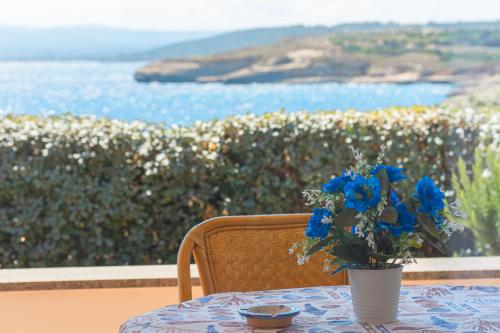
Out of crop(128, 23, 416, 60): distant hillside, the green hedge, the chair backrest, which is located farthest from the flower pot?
crop(128, 23, 416, 60): distant hillside

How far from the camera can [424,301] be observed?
6.76 ft

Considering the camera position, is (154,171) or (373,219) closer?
(373,219)

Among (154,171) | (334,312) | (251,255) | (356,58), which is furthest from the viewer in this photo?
(356,58)

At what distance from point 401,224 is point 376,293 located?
16cm

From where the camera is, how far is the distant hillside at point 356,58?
5.43m

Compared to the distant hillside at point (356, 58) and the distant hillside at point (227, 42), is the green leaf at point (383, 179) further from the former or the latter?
the distant hillside at point (227, 42)

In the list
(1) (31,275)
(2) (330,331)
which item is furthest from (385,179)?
(1) (31,275)

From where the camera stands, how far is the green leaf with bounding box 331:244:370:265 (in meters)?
1.83

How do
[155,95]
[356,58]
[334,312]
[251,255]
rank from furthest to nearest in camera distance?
[356,58] < [155,95] < [251,255] < [334,312]

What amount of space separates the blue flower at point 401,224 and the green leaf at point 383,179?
0.17 ft

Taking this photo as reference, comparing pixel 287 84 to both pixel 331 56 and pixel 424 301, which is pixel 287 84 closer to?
pixel 331 56

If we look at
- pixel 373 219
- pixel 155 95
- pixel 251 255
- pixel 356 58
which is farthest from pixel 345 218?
pixel 356 58

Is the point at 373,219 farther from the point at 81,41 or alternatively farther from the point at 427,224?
the point at 81,41

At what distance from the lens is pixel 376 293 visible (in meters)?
1.86
